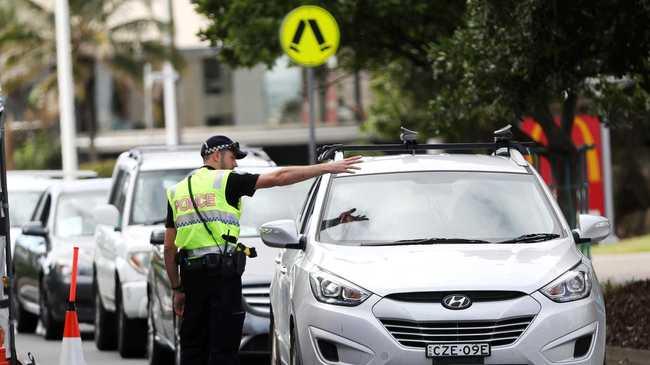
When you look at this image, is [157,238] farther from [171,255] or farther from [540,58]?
[540,58]

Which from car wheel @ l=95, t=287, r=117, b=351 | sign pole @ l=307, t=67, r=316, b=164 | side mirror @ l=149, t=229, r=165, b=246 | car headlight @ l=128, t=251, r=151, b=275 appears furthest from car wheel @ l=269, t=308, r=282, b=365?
car wheel @ l=95, t=287, r=117, b=351

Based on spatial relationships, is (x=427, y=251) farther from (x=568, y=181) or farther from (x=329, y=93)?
(x=329, y=93)

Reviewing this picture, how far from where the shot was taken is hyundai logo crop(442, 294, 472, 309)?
9289mm

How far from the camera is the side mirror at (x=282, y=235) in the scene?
1037 centimetres

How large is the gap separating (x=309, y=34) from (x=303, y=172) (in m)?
6.80

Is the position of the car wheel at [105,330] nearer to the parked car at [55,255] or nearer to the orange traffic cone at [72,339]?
the parked car at [55,255]

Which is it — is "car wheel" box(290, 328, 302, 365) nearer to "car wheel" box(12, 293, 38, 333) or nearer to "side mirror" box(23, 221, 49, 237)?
"side mirror" box(23, 221, 49, 237)

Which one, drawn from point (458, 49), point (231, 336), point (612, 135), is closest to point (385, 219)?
point (231, 336)

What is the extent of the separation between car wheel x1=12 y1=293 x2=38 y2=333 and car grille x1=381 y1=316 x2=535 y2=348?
13.3 m

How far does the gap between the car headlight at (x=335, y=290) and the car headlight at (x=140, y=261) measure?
20.7 ft

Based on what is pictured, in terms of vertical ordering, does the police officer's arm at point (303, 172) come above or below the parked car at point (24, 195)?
above

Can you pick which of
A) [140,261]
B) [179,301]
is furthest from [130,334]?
[179,301]

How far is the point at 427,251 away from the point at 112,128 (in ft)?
172

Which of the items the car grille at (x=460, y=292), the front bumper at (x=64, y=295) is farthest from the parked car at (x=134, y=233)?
the car grille at (x=460, y=292)
